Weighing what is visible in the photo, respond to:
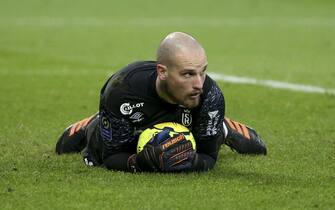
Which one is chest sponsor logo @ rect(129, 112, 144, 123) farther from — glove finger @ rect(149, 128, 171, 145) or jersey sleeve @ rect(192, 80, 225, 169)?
jersey sleeve @ rect(192, 80, 225, 169)

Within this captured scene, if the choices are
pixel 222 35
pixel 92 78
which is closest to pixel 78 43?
pixel 222 35

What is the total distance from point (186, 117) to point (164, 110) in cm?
20

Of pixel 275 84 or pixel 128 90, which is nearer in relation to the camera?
pixel 128 90

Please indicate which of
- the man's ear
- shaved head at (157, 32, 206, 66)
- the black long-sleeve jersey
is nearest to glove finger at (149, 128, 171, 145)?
the black long-sleeve jersey

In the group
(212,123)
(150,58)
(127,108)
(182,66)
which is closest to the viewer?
(182,66)

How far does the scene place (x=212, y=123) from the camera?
8664 millimetres

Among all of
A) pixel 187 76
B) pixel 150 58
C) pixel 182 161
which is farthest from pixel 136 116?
pixel 150 58

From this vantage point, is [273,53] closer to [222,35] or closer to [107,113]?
[222,35]

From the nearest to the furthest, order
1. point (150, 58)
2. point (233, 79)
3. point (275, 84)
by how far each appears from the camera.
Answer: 1. point (275, 84)
2. point (233, 79)
3. point (150, 58)

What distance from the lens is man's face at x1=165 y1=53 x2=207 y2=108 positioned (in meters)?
8.13

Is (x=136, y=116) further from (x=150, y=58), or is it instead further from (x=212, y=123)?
(x=150, y=58)

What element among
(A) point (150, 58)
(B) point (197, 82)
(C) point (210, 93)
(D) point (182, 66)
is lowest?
(A) point (150, 58)

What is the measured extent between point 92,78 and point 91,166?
7994 mm

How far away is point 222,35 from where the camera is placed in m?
25.0
